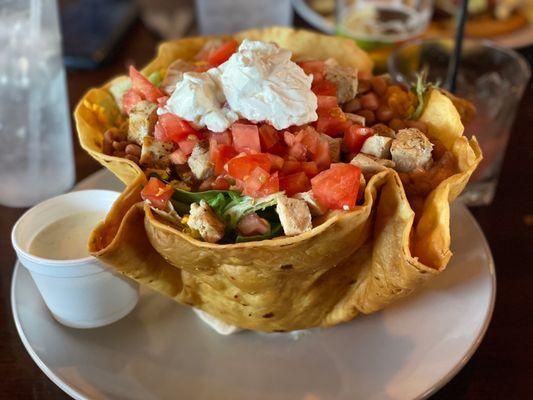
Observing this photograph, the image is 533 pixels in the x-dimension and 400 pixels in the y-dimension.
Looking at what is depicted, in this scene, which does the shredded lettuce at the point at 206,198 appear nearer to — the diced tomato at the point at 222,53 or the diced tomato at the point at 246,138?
the diced tomato at the point at 246,138

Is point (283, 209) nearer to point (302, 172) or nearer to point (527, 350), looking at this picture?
point (302, 172)

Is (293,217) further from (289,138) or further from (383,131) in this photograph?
(383,131)

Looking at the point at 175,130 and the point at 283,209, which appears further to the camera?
the point at 175,130

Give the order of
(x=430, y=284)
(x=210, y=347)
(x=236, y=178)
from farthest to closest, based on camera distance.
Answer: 1. (x=430, y=284)
2. (x=210, y=347)
3. (x=236, y=178)

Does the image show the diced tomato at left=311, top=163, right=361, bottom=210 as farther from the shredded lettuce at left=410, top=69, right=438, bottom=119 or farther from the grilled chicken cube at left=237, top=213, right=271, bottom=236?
the shredded lettuce at left=410, top=69, right=438, bottom=119

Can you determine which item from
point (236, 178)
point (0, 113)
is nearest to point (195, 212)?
point (236, 178)

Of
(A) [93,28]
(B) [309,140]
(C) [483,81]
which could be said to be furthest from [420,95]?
(A) [93,28]

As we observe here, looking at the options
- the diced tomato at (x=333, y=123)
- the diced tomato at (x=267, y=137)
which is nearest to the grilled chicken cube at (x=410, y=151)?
the diced tomato at (x=333, y=123)
